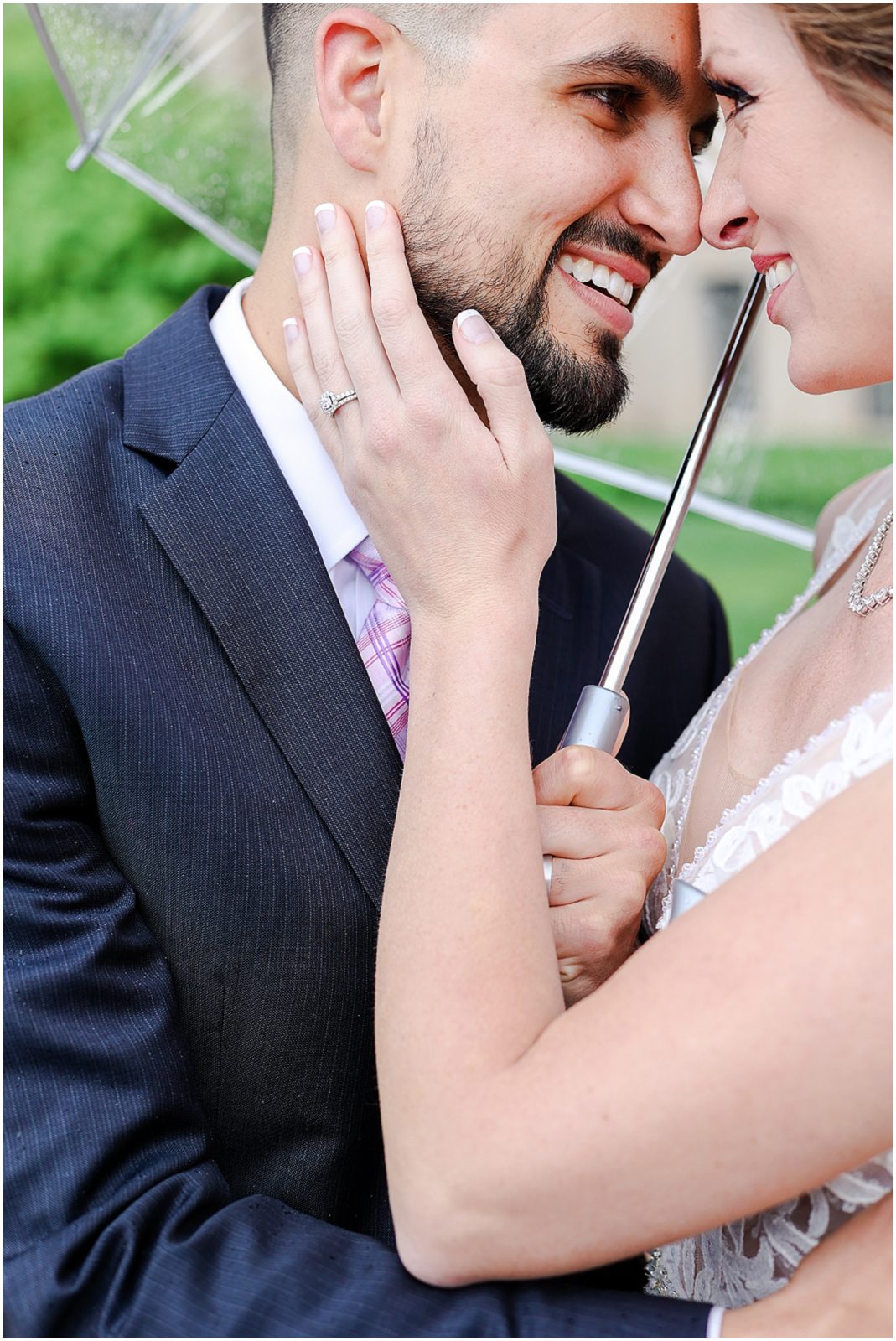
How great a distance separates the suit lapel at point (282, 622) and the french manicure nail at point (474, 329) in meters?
0.33

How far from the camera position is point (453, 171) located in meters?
1.92

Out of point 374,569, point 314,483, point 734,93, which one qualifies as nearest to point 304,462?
point 314,483

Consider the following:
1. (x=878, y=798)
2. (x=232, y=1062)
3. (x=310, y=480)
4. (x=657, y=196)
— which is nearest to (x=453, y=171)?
(x=657, y=196)

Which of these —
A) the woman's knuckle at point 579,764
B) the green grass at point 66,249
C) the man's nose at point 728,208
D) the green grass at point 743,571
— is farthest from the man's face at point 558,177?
the green grass at point 66,249

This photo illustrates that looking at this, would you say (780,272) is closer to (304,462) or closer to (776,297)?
(776,297)

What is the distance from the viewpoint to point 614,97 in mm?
1902

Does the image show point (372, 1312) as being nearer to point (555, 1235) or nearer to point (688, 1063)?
point (555, 1235)

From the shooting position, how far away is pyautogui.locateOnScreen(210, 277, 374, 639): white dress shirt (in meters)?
1.91

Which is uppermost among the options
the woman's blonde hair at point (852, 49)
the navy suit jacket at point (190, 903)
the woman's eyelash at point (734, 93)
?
the woman's blonde hair at point (852, 49)

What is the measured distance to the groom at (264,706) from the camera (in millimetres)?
1404

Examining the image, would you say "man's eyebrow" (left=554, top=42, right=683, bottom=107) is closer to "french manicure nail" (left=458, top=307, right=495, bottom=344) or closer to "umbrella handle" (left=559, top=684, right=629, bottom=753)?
"french manicure nail" (left=458, top=307, right=495, bottom=344)

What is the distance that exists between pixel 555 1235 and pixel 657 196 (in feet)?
4.89

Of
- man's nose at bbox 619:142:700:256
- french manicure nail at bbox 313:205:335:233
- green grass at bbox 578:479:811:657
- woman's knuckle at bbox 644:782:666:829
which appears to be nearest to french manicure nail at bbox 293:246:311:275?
french manicure nail at bbox 313:205:335:233

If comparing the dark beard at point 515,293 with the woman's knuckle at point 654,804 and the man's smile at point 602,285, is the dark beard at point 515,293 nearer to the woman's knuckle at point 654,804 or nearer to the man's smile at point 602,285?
the man's smile at point 602,285
